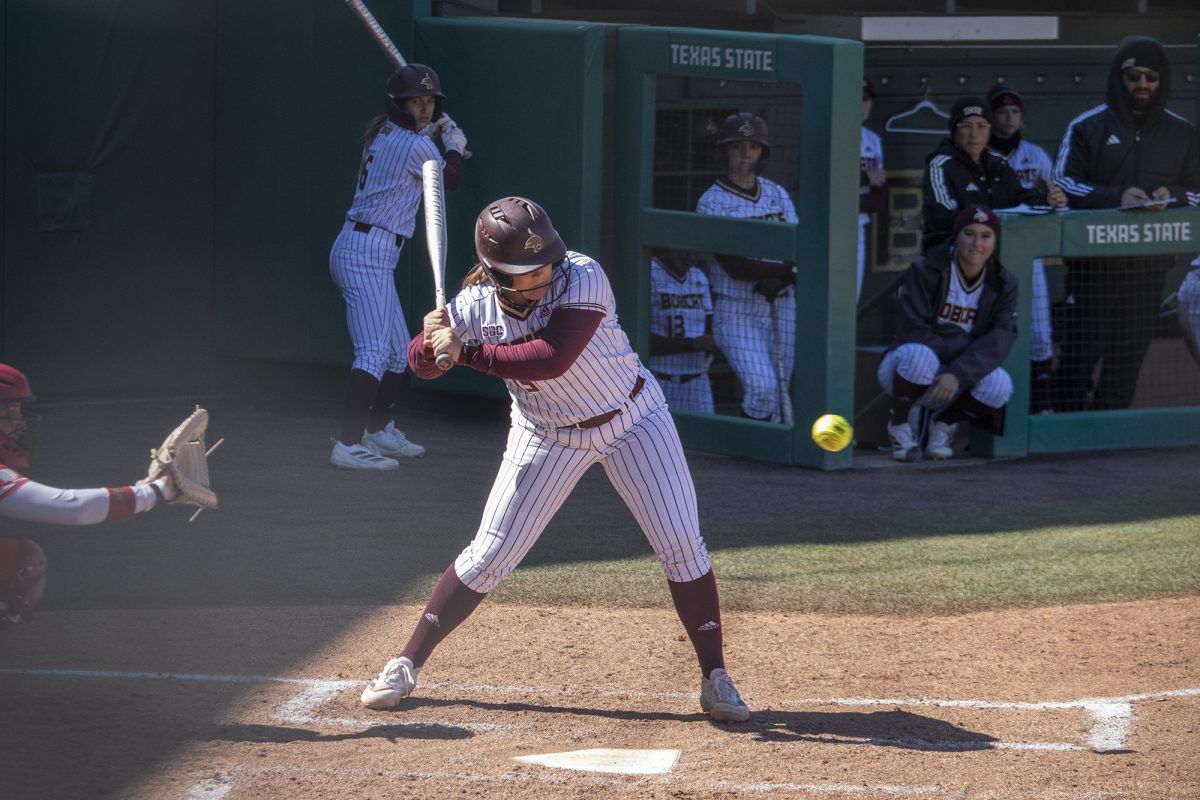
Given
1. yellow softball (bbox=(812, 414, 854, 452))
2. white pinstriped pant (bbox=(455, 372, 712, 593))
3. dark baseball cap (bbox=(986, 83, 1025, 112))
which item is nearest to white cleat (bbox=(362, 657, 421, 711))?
white pinstriped pant (bbox=(455, 372, 712, 593))

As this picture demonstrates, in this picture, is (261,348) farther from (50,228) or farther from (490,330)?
(490,330)

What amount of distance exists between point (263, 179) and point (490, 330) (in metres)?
5.34

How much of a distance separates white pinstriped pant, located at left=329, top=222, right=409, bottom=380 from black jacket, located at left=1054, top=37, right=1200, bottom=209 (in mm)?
3658

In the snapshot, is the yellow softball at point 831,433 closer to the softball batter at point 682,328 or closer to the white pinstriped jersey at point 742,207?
the white pinstriped jersey at point 742,207

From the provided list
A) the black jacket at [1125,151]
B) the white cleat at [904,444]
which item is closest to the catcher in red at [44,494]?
the white cleat at [904,444]

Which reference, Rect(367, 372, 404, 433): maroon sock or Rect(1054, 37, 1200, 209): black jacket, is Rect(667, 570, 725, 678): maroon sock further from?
Rect(1054, 37, 1200, 209): black jacket

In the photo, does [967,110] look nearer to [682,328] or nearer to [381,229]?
[682,328]

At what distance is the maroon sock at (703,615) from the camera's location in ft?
14.3

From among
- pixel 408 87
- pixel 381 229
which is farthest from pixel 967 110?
pixel 381 229

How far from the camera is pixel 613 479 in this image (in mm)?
4340

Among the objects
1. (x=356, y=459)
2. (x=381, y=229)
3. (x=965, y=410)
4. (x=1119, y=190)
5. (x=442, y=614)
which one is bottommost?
(x=356, y=459)

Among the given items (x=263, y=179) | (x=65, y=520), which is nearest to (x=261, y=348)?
(x=263, y=179)

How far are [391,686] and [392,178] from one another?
356 cm

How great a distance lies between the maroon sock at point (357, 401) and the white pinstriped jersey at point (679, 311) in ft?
5.32
